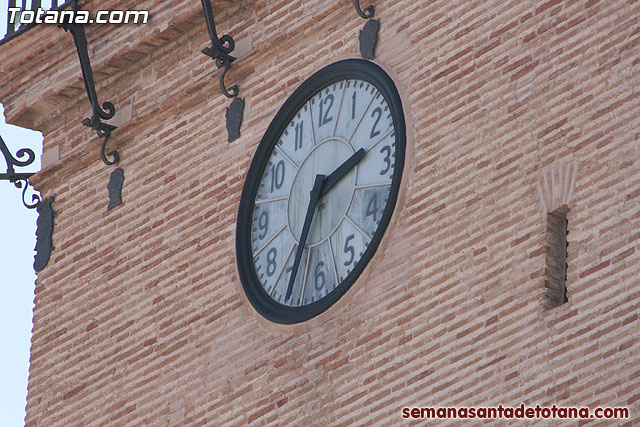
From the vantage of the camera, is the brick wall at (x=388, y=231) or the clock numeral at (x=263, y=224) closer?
the brick wall at (x=388, y=231)

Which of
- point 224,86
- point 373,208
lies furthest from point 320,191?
point 224,86

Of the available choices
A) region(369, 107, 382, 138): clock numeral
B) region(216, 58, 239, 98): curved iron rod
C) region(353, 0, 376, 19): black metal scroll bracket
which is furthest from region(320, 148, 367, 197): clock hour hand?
region(216, 58, 239, 98): curved iron rod

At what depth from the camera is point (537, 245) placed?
12.0m

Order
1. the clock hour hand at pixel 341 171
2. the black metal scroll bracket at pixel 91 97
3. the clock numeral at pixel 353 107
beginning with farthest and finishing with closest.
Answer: the black metal scroll bracket at pixel 91 97 → the clock numeral at pixel 353 107 → the clock hour hand at pixel 341 171

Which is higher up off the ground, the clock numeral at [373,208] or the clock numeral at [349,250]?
the clock numeral at [373,208]

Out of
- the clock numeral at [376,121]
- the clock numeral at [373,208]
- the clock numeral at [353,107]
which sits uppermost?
the clock numeral at [353,107]

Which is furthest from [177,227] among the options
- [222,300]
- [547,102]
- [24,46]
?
[547,102]

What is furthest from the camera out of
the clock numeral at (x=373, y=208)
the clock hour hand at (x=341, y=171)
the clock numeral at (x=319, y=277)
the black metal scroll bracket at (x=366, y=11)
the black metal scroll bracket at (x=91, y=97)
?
the black metal scroll bracket at (x=91, y=97)

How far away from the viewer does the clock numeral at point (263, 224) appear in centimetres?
1392

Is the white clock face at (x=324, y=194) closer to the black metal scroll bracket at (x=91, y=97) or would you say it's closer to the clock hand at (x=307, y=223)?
the clock hand at (x=307, y=223)

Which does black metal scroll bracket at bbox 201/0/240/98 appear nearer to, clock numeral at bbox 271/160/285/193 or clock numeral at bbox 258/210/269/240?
clock numeral at bbox 271/160/285/193

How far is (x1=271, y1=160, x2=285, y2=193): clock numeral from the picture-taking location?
1398 cm

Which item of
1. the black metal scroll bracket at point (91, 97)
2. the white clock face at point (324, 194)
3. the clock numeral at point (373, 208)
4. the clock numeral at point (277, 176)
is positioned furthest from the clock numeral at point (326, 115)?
the black metal scroll bracket at point (91, 97)

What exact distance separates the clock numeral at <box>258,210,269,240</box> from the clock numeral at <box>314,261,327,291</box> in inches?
24.5
